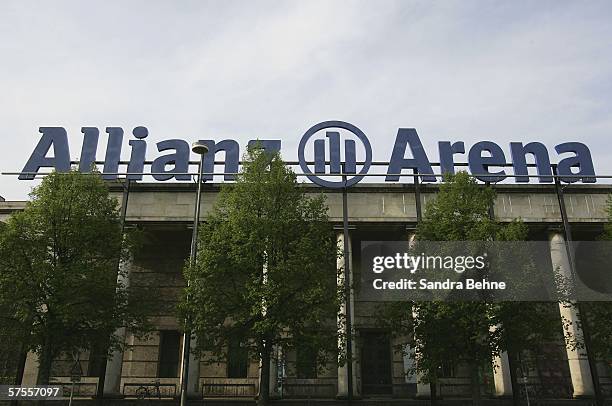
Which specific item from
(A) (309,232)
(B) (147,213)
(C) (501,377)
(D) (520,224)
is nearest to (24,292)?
(B) (147,213)

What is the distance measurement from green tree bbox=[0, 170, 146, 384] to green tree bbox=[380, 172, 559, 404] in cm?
1236

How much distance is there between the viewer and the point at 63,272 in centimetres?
2281

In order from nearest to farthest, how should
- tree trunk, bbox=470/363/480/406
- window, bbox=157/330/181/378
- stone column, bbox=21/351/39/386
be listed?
tree trunk, bbox=470/363/480/406, stone column, bbox=21/351/39/386, window, bbox=157/330/181/378

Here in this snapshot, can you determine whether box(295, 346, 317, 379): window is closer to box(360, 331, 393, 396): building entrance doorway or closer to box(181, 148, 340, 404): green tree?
box(181, 148, 340, 404): green tree

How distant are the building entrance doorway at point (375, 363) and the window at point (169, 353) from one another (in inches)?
435

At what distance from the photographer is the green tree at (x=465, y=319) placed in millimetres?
22484

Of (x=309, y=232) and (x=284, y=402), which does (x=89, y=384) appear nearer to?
(x=284, y=402)

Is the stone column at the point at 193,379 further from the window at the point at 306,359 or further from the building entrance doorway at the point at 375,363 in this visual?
the building entrance doorway at the point at 375,363

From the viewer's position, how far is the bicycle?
2824cm

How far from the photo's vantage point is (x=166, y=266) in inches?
1356

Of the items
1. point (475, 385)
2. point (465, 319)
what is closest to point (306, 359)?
point (465, 319)

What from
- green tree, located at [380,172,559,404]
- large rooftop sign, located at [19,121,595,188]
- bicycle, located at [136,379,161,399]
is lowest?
bicycle, located at [136,379,161,399]

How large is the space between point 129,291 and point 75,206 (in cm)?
458

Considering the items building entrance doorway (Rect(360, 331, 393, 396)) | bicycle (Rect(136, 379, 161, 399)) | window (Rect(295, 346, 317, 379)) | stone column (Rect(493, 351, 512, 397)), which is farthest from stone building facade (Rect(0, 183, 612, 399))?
window (Rect(295, 346, 317, 379))
